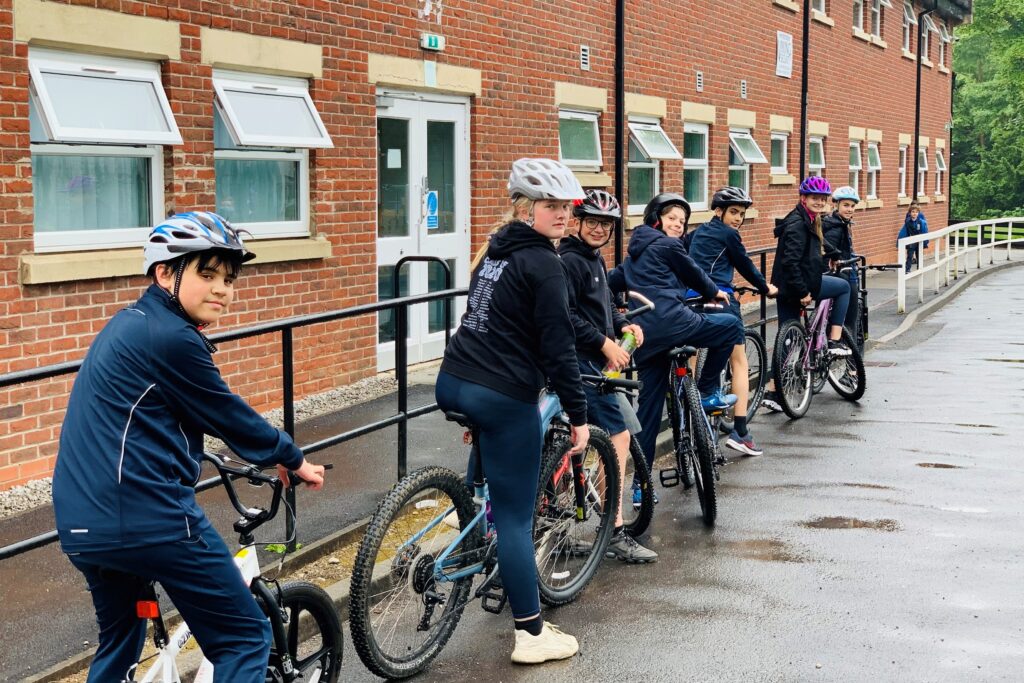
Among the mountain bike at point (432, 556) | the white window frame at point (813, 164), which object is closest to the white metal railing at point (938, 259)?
the white window frame at point (813, 164)

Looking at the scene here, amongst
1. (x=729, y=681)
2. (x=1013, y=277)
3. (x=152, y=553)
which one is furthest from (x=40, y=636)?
(x=1013, y=277)

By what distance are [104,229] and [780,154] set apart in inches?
659

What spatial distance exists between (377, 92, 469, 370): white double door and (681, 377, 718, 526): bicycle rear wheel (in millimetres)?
4637

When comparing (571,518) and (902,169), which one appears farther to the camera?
(902,169)

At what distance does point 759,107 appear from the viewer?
21.6 m

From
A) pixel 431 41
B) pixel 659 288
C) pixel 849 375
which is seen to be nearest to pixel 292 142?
pixel 431 41

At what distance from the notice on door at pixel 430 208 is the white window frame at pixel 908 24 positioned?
24.0 meters

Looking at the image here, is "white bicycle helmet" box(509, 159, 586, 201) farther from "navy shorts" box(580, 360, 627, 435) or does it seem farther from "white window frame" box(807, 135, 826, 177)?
"white window frame" box(807, 135, 826, 177)

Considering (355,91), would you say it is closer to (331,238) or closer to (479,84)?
(331,238)

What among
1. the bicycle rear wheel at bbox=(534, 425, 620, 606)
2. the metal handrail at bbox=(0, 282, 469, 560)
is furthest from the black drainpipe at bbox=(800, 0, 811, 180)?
the bicycle rear wheel at bbox=(534, 425, 620, 606)

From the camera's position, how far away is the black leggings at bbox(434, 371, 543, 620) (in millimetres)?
5008

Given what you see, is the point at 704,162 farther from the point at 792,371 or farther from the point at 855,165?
the point at 855,165

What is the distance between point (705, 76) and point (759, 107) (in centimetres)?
278

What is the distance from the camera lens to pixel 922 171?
1415 inches
